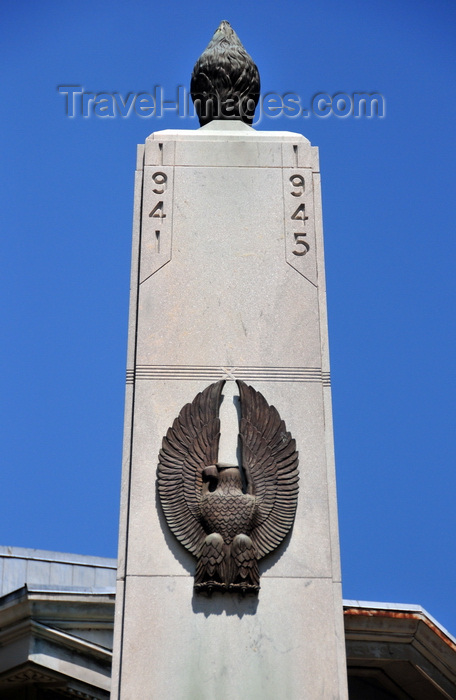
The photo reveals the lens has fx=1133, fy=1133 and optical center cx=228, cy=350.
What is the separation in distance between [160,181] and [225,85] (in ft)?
5.63

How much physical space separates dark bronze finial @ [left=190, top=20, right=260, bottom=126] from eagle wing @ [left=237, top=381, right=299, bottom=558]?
12.4 feet

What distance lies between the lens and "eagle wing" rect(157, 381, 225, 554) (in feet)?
36.2

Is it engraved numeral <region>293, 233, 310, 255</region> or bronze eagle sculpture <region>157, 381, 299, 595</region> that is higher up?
engraved numeral <region>293, 233, 310, 255</region>

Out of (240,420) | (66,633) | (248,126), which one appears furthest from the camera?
(66,633)

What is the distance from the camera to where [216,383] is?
460 inches

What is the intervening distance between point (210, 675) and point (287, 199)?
210 inches

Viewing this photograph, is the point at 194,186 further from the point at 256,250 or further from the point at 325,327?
the point at 325,327

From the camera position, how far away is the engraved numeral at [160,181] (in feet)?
42.0

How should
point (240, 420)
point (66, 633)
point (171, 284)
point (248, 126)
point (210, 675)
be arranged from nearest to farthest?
point (210, 675)
point (240, 420)
point (171, 284)
point (248, 126)
point (66, 633)

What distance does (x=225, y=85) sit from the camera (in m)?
13.7

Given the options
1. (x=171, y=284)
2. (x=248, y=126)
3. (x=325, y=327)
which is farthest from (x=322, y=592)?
(x=248, y=126)

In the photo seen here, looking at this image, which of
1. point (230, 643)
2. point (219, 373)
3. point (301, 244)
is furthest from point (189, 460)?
point (301, 244)

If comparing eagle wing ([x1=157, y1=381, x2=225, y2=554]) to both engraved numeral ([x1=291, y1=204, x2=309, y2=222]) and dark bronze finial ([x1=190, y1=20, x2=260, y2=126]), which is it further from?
dark bronze finial ([x1=190, y1=20, x2=260, y2=126])

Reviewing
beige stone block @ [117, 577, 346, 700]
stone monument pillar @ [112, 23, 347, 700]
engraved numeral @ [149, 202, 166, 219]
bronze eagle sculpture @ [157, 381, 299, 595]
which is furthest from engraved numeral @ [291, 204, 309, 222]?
beige stone block @ [117, 577, 346, 700]
